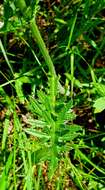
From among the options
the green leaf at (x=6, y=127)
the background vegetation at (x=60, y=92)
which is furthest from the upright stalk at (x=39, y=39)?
the green leaf at (x=6, y=127)

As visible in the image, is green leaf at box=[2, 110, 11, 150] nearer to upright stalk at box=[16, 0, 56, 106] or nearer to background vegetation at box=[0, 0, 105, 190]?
background vegetation at box=[0, 0, 105, 190]

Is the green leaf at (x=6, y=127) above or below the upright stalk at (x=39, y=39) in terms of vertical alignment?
below

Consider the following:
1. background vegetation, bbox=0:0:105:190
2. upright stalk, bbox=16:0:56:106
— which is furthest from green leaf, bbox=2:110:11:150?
upright stalk, bbox=16:0:56:106

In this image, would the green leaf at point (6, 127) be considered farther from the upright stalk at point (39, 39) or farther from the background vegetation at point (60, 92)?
the upright stalk at point (39, 39)

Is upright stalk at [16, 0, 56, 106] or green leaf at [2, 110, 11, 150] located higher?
upright stalk at [16, 0, 56, 106]

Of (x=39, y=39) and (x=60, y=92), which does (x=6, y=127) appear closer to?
(x=60, y=92)

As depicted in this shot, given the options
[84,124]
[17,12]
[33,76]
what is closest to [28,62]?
[33,76]

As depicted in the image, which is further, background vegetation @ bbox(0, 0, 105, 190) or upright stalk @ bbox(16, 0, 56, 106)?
background vegetation @ bbox(0, 0, 105, 190)

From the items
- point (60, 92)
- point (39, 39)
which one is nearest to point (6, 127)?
point (60, 92)
